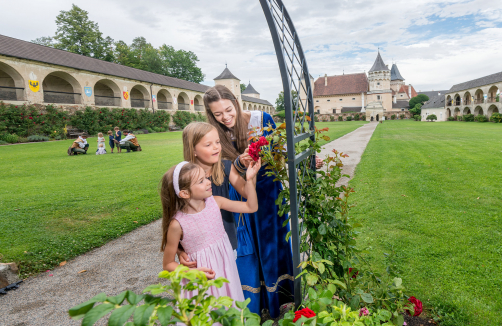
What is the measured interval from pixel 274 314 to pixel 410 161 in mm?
8292

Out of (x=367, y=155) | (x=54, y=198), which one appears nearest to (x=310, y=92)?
(x=54, y=198)

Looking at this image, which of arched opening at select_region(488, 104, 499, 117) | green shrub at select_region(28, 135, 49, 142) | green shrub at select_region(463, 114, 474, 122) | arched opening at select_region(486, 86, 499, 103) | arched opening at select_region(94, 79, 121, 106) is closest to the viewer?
green shrub at select_region(28, 135, 49, 142)

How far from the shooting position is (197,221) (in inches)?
72.1

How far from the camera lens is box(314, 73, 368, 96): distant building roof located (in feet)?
232

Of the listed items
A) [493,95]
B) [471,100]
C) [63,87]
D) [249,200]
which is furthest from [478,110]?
[63,87]

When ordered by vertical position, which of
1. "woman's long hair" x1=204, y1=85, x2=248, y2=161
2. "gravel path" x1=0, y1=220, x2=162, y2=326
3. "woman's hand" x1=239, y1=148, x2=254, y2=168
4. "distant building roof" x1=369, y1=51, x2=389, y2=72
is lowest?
"gravel path" x1=0, y1=220, x2=162, y2=326

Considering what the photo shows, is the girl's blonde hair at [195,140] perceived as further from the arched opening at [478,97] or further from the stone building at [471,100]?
the arched opening at [478,97]

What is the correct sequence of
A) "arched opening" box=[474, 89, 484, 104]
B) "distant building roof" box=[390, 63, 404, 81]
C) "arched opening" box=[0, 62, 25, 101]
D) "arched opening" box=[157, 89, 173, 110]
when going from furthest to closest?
"distant building roof" box=[390, 63, 404, 81], "arched opening" box=[474, 89, 484, 104], "arched opening" box=[157, 89, 173, 110], "arched opening" box=[0, 62, 25, 101]

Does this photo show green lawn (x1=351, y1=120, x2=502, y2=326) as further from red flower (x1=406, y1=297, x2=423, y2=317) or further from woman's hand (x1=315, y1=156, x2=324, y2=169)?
woman's hand (x1=315, y1=156, x2=324, y2=169)

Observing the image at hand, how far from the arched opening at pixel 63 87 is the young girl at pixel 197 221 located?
26713 mm

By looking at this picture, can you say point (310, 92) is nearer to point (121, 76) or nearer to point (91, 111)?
point (91, 111)

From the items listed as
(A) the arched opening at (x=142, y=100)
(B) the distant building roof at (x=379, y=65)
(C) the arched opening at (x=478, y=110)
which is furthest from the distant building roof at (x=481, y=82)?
(A) the arched opening at (x=142, y=100)

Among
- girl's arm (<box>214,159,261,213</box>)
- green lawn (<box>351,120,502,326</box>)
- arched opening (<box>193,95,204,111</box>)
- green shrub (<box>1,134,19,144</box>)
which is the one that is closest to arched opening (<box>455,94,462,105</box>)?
arched opening (<box>193,95,204,111</box>)

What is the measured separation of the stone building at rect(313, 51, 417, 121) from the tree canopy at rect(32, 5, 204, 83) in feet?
100
